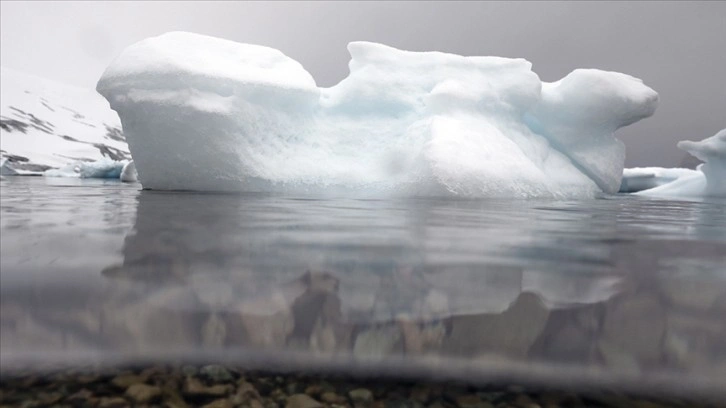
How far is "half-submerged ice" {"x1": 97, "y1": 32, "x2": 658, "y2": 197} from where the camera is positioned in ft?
18.5

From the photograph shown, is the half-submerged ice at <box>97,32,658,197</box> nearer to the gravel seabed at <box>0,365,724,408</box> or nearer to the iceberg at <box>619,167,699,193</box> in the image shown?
the gravel seabed at <box>0,365,724,408</box>

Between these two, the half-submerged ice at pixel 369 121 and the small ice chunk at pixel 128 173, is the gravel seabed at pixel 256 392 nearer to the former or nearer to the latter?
the half-submerged ice at pixel 369 121

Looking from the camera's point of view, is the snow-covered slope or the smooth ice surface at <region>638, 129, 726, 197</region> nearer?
the smooth ice surface at <region>638, 129, 726, 197</region>

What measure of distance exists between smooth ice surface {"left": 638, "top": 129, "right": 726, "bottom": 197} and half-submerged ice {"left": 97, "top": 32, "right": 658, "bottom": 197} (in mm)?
4040

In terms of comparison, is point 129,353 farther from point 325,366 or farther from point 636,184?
point 636,184

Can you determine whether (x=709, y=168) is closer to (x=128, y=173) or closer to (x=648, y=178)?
(x=648, y=178)

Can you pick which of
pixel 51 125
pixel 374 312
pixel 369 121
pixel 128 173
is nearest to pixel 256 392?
pixel 374 312

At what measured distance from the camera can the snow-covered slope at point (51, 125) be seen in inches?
1768

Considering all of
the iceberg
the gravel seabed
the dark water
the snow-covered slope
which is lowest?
the gravel seabed

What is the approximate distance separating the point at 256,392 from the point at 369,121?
6747 millimetres

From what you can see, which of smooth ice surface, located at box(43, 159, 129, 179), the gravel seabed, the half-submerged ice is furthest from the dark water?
smooth ice surface, located at box(43, 159, 129, 179)

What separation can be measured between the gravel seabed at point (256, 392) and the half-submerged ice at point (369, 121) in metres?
4.67

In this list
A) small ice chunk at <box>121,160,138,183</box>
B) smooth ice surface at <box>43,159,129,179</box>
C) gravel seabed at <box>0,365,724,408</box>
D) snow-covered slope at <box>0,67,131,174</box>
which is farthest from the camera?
snow-covered slope at <box>0,67,131,174</box>

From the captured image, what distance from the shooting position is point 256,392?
2.74 feet
